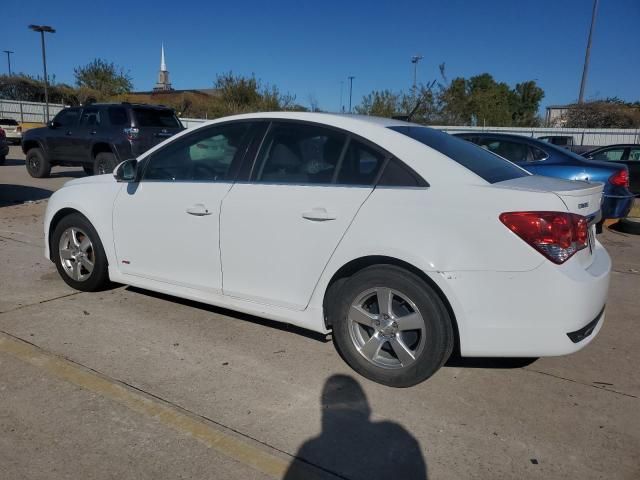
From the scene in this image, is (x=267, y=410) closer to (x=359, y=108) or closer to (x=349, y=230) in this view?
(x=349, y=230)

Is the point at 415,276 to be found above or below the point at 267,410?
above

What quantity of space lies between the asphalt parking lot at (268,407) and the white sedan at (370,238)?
0.31m

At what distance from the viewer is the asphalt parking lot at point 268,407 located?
2.55m

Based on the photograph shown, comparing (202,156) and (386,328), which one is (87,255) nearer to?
(202,156)

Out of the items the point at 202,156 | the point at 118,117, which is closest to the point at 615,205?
the point at 202,156

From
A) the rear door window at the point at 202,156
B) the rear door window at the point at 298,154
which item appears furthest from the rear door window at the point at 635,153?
the rear door window at the point at 202,156

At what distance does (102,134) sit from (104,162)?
609 mm

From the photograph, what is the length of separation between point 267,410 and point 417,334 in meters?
0.98

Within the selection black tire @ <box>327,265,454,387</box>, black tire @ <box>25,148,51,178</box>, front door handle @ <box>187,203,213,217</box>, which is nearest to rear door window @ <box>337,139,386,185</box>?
black tire @ <box>327,265,454,387</box>

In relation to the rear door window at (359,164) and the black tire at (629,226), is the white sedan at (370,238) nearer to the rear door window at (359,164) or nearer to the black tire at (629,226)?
the rear door window at (359,164)

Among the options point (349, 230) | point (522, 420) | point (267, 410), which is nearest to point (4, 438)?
point (267, 410)

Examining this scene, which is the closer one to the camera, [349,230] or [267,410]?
[267,410]

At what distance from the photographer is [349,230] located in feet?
10.6

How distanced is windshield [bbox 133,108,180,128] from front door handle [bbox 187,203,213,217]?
8.34 metres
